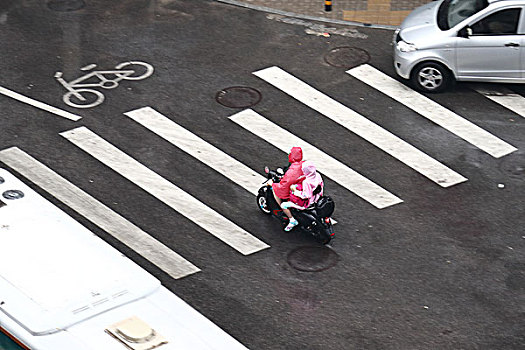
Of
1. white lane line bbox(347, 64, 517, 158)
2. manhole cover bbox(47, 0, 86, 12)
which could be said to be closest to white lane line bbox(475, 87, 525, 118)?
white lane line bbox(347, 64, 517, 158)

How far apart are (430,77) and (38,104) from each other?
7.38 meters

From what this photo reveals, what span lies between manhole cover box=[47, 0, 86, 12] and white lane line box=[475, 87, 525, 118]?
29.2 feet

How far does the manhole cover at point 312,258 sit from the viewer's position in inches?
580

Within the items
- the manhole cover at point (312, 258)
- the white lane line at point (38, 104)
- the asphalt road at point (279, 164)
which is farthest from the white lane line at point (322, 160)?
the white lane line at point (38, 104)

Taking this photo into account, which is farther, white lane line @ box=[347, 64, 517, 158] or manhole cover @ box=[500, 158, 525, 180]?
white lane line @ box=[347, 64, 517, 158]

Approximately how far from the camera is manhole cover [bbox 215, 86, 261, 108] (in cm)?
1861

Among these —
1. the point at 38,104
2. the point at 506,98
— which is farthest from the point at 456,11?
the point at 38,104

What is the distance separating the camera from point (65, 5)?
2197 cm

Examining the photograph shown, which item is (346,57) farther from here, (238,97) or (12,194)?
(12,194)

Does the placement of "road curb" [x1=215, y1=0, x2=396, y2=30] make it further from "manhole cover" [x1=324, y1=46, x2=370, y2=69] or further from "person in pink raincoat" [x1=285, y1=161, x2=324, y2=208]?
"person in pink raincoat" [x1=285, y1=161, x2=324, y2=208]

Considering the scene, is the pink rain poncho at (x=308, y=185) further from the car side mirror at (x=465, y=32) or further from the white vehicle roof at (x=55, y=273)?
the car side mirror at (x=465, y=32)

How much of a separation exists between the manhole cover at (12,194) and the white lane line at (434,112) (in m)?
8.98

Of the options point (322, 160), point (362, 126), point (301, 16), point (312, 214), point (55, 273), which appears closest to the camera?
point (55, 273)

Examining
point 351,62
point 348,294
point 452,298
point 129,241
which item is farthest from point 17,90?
point 452,298
